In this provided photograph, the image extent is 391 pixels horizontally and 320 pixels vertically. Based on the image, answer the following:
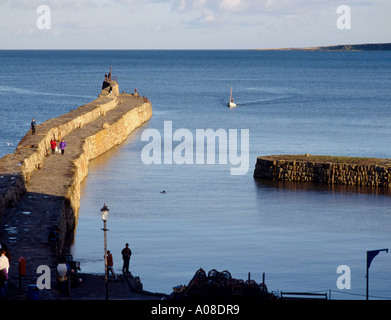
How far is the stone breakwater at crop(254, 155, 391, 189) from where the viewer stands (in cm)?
3934

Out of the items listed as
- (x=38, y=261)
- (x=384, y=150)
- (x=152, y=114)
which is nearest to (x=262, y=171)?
(x=384, y=150)

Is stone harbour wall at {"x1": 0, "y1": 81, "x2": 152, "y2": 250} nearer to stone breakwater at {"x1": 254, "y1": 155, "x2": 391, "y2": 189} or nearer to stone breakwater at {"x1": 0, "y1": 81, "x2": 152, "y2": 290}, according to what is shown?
stone breakwater at {"x1": 0, "y1": 81, "x2": 152, "y2": 290}

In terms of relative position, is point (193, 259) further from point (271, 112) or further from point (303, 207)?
point (271, 112)

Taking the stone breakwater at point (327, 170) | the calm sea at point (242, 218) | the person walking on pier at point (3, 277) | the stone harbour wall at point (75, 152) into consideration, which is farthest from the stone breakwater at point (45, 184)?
the stone breakwater at point (327, 170)

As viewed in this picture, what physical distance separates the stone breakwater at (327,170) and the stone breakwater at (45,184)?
1015cm

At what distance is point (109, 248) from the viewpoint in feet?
90.4

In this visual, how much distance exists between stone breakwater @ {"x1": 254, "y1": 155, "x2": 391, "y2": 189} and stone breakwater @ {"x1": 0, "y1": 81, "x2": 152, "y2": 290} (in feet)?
33.3

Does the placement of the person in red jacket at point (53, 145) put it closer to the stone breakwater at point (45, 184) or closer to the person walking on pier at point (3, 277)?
the stone breakwater at point (45, 184)

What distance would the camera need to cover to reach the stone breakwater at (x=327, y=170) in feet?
129

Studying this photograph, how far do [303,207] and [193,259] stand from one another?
1053 centimetres

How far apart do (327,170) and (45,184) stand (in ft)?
51.5

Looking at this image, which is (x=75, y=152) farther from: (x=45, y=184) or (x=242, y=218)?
(x=242, y=218)

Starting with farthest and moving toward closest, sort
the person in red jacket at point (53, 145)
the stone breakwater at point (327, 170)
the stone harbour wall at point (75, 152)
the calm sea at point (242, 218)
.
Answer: the person in red jacket at point (53, 145)
the stone breakwater at point (327, 170)
the stone harbour wall at point (75, 152)
the calm sea at point (242, 218)

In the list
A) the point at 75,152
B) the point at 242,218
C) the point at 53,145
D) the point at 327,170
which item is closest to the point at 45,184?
the point at 242,218
